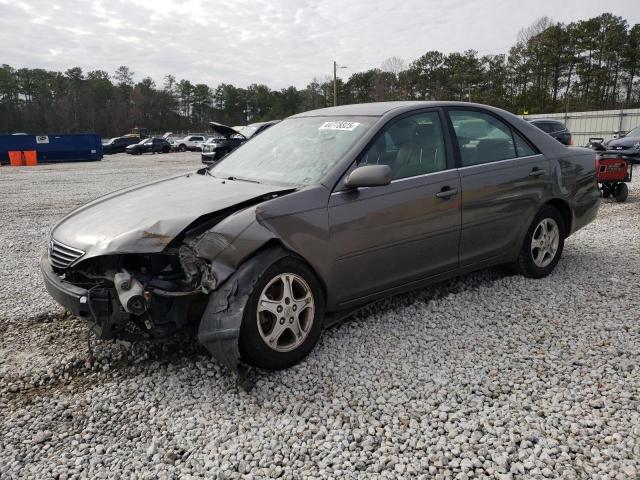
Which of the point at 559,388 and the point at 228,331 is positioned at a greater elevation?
the point at 228,331

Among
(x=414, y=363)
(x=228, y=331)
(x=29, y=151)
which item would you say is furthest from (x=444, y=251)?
(x=29, y=151)

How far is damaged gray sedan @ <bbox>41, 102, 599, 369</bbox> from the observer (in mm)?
2859

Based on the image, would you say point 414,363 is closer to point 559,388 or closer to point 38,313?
point 559,388

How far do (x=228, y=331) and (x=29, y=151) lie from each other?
28.8m

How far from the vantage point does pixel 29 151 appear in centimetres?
2689

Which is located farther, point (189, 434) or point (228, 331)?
point (228, 331)

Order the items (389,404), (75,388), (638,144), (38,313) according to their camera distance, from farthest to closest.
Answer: (638,144) → (38,313) → (75,388) → (389,404)

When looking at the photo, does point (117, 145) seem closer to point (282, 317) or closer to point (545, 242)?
point (545, 242)

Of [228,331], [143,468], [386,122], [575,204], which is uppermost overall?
[386,122]

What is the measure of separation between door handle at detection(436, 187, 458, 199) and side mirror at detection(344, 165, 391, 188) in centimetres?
68

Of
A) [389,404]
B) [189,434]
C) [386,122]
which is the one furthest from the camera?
[386,122]

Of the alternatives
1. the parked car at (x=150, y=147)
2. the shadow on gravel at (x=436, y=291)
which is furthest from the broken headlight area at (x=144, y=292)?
the parked car at (x=150, y=147)

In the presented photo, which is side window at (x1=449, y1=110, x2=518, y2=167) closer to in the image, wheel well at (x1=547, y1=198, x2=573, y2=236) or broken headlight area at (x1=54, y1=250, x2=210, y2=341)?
wheel well at (x1=547, y1=198, x2=573, y2=236)

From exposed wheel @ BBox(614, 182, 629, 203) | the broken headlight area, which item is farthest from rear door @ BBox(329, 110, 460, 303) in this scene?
exposed wheel @ BBox(614, 182, 629, 203)
